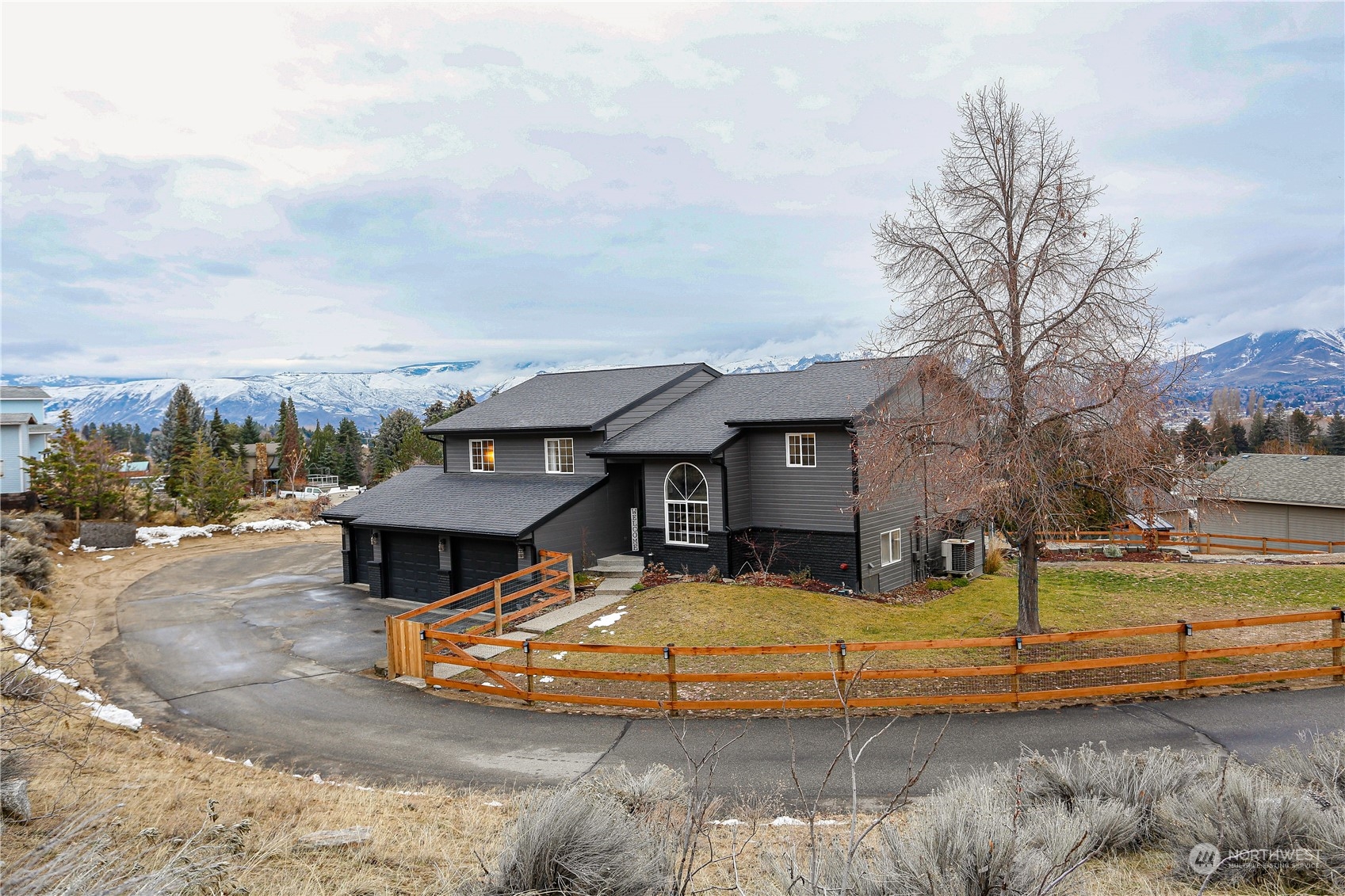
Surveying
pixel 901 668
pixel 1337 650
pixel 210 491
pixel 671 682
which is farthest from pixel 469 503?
pixel 210 491

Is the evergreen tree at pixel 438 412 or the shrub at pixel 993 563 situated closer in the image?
the shrub at pixel 993 563

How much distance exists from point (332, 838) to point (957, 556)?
22.1m

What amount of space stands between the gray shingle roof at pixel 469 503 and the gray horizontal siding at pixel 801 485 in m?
5.38

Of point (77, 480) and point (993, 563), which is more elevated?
point (77, 480)

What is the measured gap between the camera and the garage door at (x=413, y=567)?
923 inches

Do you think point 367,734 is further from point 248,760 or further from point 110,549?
point 110,549

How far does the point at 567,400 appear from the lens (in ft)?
92.6

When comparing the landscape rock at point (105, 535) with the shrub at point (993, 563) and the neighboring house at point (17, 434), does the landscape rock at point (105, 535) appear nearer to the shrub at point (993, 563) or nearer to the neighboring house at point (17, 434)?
the neighboring house at point (17, 434)

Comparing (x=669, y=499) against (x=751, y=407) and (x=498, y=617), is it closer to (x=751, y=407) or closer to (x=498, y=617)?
(x=751, y=407)

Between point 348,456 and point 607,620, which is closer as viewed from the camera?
point 607,620

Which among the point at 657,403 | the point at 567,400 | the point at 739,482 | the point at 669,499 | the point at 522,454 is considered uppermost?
the point at 567,400

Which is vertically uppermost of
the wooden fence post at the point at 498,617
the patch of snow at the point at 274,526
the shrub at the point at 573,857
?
the shrub at the point at 573,857

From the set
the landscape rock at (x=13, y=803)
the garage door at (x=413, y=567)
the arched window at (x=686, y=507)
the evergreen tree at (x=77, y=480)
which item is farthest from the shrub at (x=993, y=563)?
the evergreen tree at (x=77, y=480)

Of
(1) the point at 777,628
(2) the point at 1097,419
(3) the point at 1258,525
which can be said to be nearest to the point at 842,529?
(1) the point at 777,628
